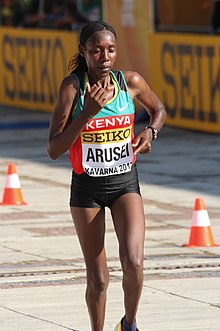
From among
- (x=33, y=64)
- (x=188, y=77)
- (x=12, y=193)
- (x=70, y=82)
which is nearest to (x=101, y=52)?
(x=70, y=82)

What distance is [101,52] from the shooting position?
6.53 m

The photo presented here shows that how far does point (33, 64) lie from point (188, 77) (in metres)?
6.07

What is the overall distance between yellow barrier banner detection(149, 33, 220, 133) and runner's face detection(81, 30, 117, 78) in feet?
46.0

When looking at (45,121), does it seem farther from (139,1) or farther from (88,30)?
(88,30)

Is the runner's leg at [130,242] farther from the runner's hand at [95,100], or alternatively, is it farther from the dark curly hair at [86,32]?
the dark curly hair at [86,32]

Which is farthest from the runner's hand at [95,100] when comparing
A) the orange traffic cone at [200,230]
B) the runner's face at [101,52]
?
the orange traffic cone at [200,230]

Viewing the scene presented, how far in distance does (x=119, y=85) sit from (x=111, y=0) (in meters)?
17.5

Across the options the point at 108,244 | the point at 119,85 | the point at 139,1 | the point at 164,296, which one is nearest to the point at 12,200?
the point at 108,244

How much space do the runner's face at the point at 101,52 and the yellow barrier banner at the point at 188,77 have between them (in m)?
14.0

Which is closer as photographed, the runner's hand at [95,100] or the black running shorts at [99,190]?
the runner's hand at [95,100]

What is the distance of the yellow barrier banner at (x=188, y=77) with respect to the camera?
20781 mm

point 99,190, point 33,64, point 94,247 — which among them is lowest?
point 33,64

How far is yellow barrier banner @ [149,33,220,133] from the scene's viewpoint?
20.8 m

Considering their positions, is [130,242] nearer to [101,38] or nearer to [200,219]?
[101,38]
